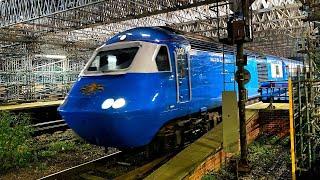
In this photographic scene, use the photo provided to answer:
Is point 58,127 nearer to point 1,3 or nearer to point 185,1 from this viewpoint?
point 185,1

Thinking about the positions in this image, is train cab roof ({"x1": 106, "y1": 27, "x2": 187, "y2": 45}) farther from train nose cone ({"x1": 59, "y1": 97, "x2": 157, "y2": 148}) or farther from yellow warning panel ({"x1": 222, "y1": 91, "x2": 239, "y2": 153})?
yellow warning panel ({"x1": 222, "y1": 91, "x2": 239, "y2": 153})

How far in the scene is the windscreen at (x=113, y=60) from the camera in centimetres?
771

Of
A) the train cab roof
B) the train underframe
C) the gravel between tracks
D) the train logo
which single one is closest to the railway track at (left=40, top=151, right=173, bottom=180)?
the train underframe

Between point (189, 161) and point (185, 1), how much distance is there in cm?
1145

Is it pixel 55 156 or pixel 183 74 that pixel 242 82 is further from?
pixel 55 156

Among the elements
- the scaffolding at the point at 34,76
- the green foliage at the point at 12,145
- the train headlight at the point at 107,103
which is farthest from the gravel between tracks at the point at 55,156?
the scaffolding at the point at 34,76

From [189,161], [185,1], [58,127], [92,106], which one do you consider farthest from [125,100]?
[185,1]

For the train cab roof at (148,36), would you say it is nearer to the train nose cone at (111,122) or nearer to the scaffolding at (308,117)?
the train nose cone at (111,122)

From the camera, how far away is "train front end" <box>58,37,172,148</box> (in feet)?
22.6

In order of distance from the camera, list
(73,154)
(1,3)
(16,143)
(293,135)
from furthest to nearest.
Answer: (1,3) → (73,154) → (16,143) → (293,135)

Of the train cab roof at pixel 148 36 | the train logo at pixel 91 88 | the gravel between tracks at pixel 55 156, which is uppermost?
the train cab roof at pixel 148 36

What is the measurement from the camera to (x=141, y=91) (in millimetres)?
7145

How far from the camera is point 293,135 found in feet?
21.8

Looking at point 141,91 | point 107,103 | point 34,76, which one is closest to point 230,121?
point 141,91
